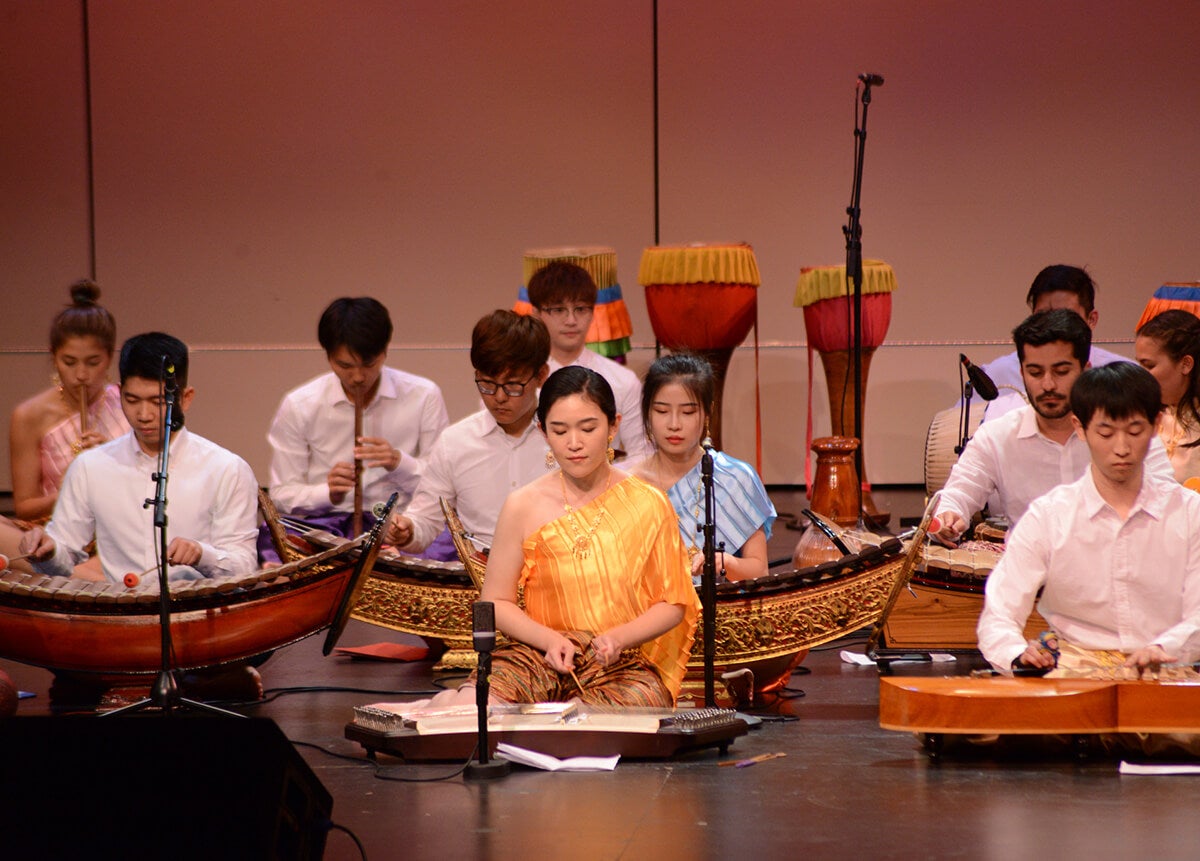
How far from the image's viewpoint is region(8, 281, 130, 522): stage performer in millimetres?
5543

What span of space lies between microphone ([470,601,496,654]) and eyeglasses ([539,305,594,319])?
9.90 ft

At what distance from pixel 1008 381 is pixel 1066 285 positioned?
18.6 inches

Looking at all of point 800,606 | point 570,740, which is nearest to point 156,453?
point 570,740

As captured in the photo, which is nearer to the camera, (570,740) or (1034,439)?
(570,740)

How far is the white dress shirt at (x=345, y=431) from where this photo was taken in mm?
6023

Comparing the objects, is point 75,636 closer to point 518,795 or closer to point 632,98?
point 518,795

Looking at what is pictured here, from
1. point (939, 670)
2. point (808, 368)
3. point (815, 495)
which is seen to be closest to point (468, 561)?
point (939, 670)

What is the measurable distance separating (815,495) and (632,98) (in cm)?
317

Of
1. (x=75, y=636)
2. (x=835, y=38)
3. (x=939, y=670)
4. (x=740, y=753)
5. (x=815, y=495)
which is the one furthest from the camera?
(x=835, y=38)

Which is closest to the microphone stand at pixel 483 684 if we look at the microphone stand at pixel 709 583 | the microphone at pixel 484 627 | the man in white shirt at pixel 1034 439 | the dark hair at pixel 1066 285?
the microphone at pixel 484 627

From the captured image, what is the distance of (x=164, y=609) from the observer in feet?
13.0

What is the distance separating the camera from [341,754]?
3889 mm

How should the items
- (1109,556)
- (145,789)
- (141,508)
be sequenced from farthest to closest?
(141,508) < (1109,556) < (145,789)

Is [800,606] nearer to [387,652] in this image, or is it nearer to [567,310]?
[387,652]
